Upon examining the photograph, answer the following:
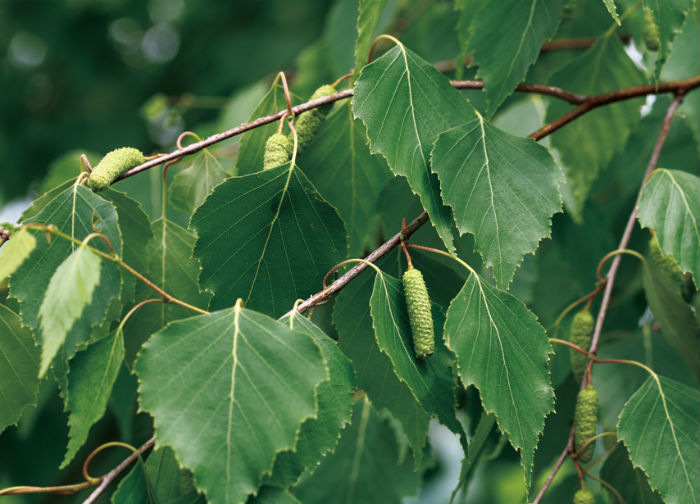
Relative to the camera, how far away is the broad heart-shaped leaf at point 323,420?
→ 765 millimetres

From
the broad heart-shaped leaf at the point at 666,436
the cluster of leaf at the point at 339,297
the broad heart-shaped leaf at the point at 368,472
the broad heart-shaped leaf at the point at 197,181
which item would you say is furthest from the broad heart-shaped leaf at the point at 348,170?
the broad heart-shaped leaf at the point at 368,472

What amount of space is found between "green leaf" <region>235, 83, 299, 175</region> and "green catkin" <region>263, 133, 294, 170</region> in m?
0.08

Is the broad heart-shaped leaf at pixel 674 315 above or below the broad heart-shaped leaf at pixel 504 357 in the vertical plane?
below

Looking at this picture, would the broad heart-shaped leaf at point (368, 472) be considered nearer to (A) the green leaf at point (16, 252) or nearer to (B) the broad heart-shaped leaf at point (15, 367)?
(B) the broad heart-shaped leaf at point (15, 367)

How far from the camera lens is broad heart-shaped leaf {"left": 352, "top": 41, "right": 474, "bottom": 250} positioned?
0.86 meters

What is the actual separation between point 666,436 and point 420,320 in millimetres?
389

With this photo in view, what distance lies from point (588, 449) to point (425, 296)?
38cm

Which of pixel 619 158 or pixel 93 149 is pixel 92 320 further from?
pixel 93 149

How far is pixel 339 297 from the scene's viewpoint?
0.94 meters

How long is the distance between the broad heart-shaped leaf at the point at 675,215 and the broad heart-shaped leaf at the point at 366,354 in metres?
0.40

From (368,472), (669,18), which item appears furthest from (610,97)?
(368,472)

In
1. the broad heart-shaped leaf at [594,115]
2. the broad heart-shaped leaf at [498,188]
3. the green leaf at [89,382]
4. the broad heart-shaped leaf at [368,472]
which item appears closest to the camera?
the green leaf at [89,382]

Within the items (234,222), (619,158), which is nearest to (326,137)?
(234,222)

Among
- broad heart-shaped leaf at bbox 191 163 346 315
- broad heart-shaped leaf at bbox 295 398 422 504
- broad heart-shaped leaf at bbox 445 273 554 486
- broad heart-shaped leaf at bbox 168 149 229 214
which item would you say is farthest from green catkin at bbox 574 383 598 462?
broad heart-shaped leaf at bbox 295 398 422 504
